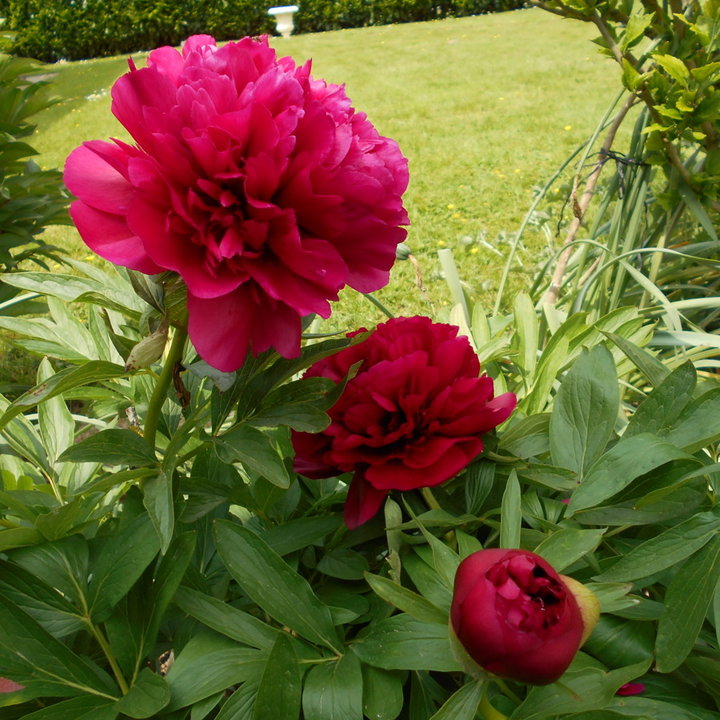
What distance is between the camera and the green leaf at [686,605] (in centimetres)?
48

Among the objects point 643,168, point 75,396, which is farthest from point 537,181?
point 75,396

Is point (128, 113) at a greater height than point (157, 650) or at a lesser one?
greater

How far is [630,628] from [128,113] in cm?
49

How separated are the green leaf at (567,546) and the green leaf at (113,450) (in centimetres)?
29

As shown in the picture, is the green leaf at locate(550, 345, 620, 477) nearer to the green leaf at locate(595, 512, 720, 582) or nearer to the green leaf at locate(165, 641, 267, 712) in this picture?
the green leaf at locate(595, 512, 720, 582)

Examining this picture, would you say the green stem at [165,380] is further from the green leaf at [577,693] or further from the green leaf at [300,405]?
the green leaf at [577,693]

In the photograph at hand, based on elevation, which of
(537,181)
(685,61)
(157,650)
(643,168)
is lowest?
(537,181)

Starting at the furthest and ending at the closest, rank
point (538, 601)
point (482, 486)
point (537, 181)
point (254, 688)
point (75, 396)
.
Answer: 1. point (537, 181)
2. point (75, 396)
3. point (482, 486)
4. point (254, 688)
5. point (538, 601)

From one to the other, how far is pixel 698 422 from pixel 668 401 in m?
0.03

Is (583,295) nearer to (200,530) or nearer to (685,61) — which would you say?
(685,61)

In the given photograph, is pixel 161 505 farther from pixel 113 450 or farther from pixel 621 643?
pixel 621 643

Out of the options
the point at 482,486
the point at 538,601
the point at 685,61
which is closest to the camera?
the point at 538,601

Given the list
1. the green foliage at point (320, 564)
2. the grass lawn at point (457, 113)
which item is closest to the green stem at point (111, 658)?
the green foliage at point (320, 564)

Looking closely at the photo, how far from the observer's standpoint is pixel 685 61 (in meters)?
1.29
